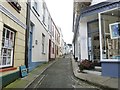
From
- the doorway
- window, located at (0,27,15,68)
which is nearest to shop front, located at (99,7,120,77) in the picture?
the doorway

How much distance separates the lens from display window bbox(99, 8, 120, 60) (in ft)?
32.8

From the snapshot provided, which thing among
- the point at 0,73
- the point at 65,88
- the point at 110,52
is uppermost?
the point at 110,52

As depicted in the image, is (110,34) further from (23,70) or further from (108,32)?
(23,70)

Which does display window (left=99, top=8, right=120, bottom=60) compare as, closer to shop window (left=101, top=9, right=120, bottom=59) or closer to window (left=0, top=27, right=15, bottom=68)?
shop window (left=101, top=9, right=120, bottom=59)

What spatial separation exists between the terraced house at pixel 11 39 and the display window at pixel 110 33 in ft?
15.1

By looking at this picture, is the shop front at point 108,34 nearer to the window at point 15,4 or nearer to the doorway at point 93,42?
the doorway at point 93,42

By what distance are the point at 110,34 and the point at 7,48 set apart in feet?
19.0

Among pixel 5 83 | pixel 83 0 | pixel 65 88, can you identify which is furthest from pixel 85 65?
pixel 83 0

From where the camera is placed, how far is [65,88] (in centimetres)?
744

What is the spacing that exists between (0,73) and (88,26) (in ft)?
27.7

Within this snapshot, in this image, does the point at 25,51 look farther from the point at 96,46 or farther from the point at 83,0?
the point at 83,0

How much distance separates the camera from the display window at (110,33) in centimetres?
999

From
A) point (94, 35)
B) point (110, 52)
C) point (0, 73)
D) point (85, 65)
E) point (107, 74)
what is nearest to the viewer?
point (0, 73)

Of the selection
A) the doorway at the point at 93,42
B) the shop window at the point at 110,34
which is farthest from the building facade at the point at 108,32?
the doorway at the point at 93,42
